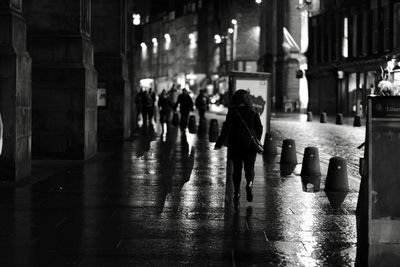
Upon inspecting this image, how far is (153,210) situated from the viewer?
10.5 meters

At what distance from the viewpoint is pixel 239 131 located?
11.4 m

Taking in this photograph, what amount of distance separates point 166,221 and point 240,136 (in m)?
2.27

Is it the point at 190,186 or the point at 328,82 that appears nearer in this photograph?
the point at 190,186

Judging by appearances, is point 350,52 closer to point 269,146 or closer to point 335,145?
point 335,145

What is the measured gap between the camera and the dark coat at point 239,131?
37.1ft

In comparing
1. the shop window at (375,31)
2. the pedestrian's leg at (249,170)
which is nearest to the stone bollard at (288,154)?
the pedestrian's leg at (249,170)

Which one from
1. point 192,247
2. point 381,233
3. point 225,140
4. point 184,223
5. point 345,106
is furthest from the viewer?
point 345,106

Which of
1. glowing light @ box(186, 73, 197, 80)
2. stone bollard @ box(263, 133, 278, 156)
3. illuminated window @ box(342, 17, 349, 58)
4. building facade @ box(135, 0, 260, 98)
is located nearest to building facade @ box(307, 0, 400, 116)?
illuminated window @ box(342, 17, 349, 58)

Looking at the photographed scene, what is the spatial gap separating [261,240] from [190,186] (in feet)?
16.1

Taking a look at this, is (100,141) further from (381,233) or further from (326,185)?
(381,233)

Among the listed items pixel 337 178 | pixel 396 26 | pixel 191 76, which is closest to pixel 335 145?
pixel 337 178

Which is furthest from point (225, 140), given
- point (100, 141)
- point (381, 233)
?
point (100, 141)

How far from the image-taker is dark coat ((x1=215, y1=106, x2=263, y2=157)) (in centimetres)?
1131

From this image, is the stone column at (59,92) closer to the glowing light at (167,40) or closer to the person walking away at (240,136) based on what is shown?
the person walking away at (240,136)
